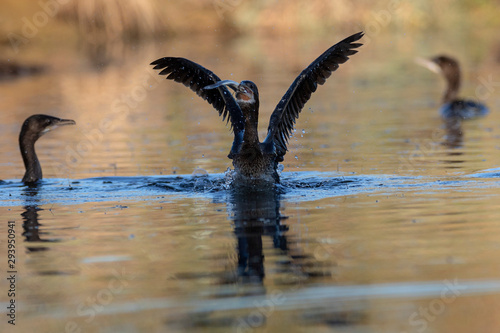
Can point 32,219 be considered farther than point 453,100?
No

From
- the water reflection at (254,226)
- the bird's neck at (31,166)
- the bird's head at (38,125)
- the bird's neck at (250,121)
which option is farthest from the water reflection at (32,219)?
the bird's neck at (250,121)

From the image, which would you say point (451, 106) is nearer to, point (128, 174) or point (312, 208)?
point (128, 174)

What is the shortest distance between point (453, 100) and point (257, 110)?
8889 mm

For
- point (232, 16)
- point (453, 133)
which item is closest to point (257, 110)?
point (453, 133)

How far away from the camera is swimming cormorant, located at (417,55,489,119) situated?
17.2 metres

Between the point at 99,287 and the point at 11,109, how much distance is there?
15425 millimetres

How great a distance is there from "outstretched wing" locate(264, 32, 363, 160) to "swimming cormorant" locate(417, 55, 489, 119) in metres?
7.13

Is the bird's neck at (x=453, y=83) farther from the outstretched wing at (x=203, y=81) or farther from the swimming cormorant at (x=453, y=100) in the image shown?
the outstretched wing at (x=203, y=81)

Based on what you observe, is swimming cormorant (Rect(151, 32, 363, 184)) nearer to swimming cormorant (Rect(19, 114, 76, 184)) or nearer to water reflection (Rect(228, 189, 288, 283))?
water reflection (Rect(228, 189, 288, 283))

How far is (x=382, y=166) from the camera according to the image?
11.5 meters

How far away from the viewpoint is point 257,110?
405 inches

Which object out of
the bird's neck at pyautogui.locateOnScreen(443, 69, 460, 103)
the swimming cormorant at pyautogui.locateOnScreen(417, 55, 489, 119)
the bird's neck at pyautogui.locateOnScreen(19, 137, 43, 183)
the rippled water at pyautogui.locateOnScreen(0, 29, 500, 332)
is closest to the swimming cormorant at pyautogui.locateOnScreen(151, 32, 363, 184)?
the rippled water at pyautogui.locateOnScreen(0, 29, 500, 332)

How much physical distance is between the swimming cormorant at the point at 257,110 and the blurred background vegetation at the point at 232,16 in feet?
97.3

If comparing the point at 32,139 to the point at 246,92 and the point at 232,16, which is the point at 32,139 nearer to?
the point at 246,92
